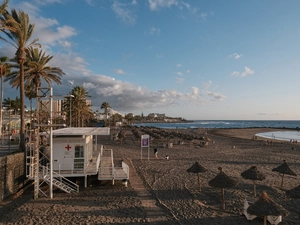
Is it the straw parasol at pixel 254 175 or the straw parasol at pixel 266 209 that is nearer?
the straw parasol at pixel 266 209

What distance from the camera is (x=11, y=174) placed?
1359 cm

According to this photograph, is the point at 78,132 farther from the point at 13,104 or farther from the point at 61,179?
the point at 13,104

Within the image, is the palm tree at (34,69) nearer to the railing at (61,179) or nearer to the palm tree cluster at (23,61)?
the palm tree cluster at (23,61)

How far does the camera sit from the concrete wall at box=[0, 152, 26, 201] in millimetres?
12680

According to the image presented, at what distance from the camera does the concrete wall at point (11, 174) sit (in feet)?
41.6

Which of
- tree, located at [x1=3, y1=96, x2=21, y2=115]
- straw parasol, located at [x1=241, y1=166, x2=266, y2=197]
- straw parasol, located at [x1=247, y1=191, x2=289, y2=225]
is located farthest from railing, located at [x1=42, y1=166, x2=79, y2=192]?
tree, located at [x1=3, y1=96, x2=21, y2=115]

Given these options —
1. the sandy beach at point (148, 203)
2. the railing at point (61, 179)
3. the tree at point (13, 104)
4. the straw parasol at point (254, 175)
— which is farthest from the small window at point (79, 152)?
the tree at point (13, 104)

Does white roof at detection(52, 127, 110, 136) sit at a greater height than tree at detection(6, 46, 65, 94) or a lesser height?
lesser

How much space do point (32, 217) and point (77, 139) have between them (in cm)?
559

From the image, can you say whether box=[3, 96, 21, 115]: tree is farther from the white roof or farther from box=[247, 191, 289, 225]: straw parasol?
box=[247, 191, 289, 225]: straw parasol

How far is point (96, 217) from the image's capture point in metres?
10.9

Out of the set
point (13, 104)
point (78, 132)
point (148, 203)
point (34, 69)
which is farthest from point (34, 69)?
point (13, 104)

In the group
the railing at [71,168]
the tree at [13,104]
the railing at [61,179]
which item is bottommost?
the railing at [61,179]

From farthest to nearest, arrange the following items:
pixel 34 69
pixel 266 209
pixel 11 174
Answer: pixel 34 69, pixel 11 174, pixel 266 209
